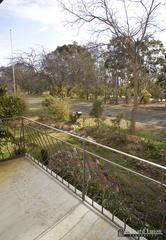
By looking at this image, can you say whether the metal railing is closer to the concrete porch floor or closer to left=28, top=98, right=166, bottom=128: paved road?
the concrete porch floor

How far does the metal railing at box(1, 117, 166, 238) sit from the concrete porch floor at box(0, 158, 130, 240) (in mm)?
146

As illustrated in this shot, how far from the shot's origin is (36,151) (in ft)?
13.8

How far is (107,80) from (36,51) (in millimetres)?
6569

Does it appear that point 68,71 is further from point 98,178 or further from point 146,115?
point 98,178

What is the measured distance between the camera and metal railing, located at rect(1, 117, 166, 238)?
101 inches

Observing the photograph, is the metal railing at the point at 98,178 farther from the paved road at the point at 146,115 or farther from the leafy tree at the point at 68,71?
the leafy tree at the point at 68,71

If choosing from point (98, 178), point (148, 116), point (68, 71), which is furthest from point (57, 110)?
point (148, 116)

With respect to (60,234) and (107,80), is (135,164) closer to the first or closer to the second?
(60,234)

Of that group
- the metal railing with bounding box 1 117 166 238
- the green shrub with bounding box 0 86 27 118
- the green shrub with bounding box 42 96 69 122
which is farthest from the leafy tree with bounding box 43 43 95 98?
the metal railing with bounding box 1 117 166 238

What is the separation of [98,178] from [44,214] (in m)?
1.19

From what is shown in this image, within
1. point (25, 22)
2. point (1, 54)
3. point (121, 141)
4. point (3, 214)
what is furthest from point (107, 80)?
point (3, 214)

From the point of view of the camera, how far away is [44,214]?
2.39 m

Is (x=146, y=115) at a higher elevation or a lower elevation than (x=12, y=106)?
lower

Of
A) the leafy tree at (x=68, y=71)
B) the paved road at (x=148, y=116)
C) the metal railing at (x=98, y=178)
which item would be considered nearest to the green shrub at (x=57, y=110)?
the leafy tree at (x=68, y=71)
